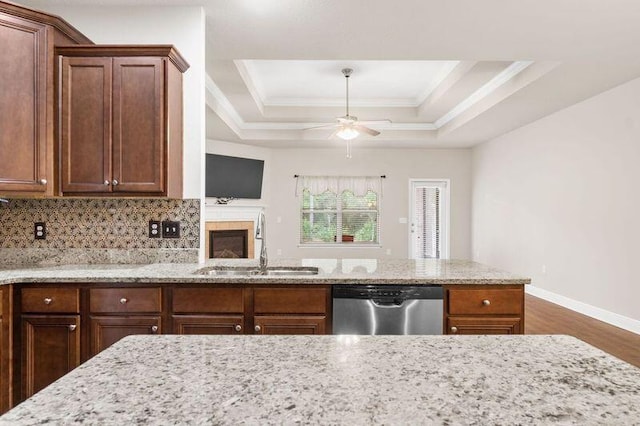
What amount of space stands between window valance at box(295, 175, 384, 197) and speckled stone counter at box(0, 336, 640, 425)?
7.28m

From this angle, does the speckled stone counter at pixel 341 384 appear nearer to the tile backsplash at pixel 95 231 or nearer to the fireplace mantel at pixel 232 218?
the tile backsplash at pixel 95 231

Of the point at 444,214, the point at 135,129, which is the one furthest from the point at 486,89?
the point at 135,129

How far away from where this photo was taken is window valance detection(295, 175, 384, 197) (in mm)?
8289

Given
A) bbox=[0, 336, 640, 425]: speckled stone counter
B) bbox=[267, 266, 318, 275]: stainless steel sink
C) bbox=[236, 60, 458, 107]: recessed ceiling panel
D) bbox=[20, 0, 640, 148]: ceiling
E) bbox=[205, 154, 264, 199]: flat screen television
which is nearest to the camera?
bbox=[0, 336, 640, 425]: speckled stone counter

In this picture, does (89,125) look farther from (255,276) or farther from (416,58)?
(416,58)

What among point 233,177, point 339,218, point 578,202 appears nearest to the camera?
point 578,202

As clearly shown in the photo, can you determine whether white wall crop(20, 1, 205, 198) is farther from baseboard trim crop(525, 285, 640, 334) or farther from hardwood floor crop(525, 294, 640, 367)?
baseboard trim crop(525, 285, 640, 334)

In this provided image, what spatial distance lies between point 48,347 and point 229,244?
197 inches

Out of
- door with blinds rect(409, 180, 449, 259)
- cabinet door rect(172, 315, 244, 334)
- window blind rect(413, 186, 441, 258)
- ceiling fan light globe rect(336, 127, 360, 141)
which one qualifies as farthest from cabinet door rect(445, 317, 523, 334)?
window blind rect(413, 186, 441, 258)

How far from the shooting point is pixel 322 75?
526 centimetres

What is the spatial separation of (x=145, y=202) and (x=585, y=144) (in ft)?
16.5

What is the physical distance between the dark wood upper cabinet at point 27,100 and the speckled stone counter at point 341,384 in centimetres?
190

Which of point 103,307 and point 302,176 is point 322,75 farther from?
point 103,307

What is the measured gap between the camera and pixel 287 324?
2311 millimetres
